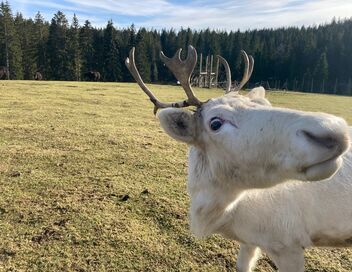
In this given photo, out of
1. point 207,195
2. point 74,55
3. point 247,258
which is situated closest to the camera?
point 207,195

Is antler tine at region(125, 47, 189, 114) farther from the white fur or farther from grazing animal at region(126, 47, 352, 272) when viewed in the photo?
the white fur

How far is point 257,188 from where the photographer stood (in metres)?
3.36

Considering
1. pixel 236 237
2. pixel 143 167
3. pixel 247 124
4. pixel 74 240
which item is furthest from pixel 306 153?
pixel 143 167

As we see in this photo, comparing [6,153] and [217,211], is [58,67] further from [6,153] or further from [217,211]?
[217,211]

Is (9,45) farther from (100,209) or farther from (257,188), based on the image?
(257,188)

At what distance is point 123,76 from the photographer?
218 ft

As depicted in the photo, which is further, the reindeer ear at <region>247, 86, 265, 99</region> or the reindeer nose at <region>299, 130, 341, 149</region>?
the reindeer ear at <region>247, 86, 265, 99</region>

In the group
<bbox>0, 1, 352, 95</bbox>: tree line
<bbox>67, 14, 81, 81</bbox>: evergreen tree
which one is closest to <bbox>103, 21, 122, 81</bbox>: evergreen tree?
<bbox>0, 1, 352, 95</bbox>: tree line

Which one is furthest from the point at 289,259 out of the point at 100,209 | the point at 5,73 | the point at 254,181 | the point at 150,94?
the point at 5,73

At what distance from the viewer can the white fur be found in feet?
10.00

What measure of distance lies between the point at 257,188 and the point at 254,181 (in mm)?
129

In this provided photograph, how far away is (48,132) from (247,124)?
28.1 ft

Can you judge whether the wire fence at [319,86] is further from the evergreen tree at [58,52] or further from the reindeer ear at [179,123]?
the reindeer ear at [179,123]

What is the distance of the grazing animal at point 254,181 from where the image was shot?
9.87 feet
